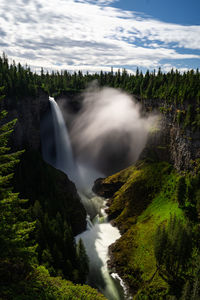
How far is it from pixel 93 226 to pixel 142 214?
17.5 metres

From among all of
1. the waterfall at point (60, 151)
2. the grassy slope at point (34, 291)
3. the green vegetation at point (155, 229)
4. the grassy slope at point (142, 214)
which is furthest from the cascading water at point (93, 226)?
the grassy slope at point (34, 291)

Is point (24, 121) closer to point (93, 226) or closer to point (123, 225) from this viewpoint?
point (93, 226)

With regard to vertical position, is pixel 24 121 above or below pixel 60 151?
above

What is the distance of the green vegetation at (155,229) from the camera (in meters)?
52.0

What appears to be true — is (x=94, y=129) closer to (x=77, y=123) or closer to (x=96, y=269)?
(x=77, y=123)

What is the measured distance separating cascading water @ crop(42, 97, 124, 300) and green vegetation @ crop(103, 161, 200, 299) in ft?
11.2

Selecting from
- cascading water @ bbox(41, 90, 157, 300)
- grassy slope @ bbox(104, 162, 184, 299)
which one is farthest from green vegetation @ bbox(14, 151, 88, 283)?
grassy slope @ bbox(104, 162, 184, 299)

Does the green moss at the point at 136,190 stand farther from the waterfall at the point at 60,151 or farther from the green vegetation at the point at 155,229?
the waterfall at the point at 60,151

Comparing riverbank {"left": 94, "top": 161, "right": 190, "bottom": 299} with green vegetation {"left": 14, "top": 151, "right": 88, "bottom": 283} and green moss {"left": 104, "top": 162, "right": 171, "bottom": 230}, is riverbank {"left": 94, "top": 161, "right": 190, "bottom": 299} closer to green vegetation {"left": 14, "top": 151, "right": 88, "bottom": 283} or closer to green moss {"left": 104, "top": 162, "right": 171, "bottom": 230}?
green moss {"left": 104, "top": 162, "right": 171, "bottom": 230}

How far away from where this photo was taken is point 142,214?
75.9 metres

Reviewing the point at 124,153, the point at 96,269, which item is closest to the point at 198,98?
the point at 124,153

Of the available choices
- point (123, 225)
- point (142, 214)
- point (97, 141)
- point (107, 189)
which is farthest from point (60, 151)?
point (142, 214)

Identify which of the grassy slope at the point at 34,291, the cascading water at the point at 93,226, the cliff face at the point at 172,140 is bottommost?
the cascading water at the point at 93,226

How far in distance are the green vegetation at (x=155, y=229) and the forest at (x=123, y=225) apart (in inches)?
8.9
